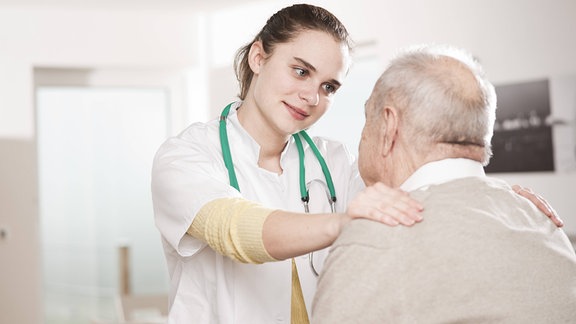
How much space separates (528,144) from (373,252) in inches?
142

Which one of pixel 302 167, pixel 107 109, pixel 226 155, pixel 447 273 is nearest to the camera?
pixel 447 273

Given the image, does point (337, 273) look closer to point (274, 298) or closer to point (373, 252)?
point (373, 252)

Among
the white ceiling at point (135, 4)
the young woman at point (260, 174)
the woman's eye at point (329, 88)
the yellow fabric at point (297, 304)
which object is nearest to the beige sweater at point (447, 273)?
the young woman at point (260, 174)

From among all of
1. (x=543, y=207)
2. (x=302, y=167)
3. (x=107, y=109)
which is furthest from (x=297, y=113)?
(x=107, y=109)

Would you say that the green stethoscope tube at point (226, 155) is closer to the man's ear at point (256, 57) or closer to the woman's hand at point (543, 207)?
the man's ear at point (256, 57)

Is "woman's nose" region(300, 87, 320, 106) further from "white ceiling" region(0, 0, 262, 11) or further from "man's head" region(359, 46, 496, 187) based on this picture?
"white ceiling" region(0, 0, 262, 11)

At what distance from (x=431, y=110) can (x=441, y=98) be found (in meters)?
0.03

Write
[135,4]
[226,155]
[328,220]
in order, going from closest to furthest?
[328,220] → [226,155] → [135,4]

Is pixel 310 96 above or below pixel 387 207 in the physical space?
above

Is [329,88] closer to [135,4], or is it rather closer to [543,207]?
[543,207]

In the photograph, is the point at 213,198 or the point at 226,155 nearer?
the point at 213,198

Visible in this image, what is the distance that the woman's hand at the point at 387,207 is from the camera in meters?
1.26

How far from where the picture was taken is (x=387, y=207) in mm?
1272

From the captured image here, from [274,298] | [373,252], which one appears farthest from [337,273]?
[274,298]
